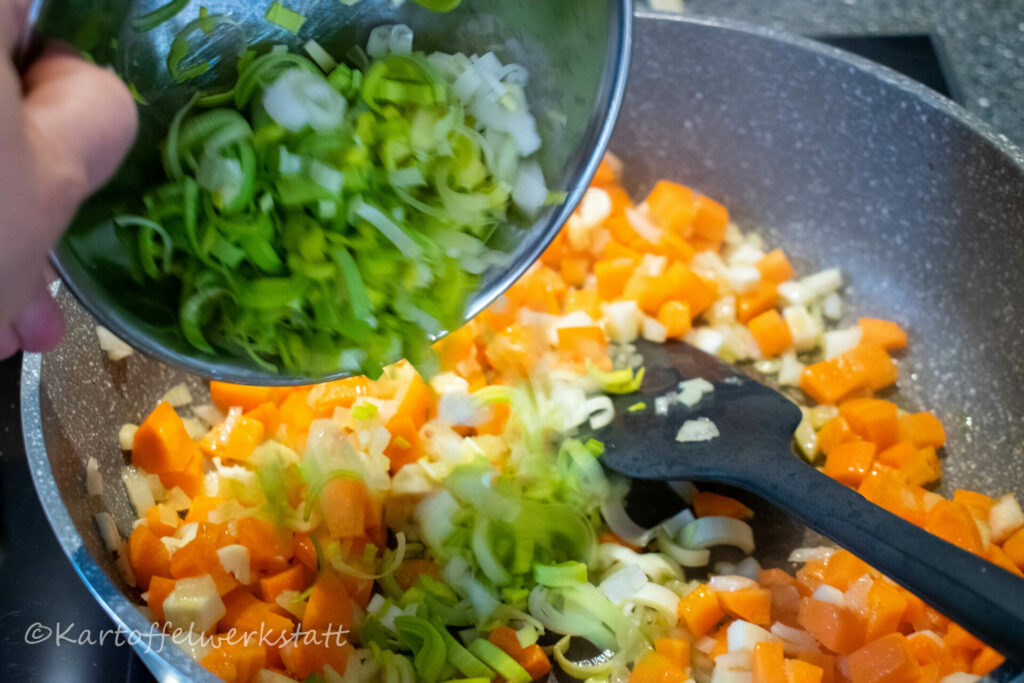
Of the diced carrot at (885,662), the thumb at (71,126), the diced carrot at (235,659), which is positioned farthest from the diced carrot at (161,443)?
the diced carrot at (885,662)

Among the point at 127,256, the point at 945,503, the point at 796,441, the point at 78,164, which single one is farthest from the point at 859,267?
the point at 78,164

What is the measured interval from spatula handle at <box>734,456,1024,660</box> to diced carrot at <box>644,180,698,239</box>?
817 mm

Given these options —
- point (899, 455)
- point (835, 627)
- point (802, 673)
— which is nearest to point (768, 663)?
point (802, 673)

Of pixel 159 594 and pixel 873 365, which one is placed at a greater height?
pixel 159 594

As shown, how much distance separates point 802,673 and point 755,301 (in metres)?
0.92

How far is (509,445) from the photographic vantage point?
64.8 inches

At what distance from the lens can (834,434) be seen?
1721mm

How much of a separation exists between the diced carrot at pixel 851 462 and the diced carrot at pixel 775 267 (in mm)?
488

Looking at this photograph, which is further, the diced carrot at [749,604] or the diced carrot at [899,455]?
the diced carrot at [899,455]

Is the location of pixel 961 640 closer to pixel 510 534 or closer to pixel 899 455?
pixel 899 455

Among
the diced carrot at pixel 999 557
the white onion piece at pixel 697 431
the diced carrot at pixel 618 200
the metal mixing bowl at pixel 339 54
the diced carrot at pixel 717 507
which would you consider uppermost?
the metal mixing bowl at pixel 339 54

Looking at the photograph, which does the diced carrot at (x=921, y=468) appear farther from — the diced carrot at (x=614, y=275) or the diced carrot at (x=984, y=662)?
the diced carrot at (x=614, y=275)

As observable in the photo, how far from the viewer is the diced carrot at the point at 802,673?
1297 millimetres

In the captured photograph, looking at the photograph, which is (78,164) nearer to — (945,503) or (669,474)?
(669,474)
